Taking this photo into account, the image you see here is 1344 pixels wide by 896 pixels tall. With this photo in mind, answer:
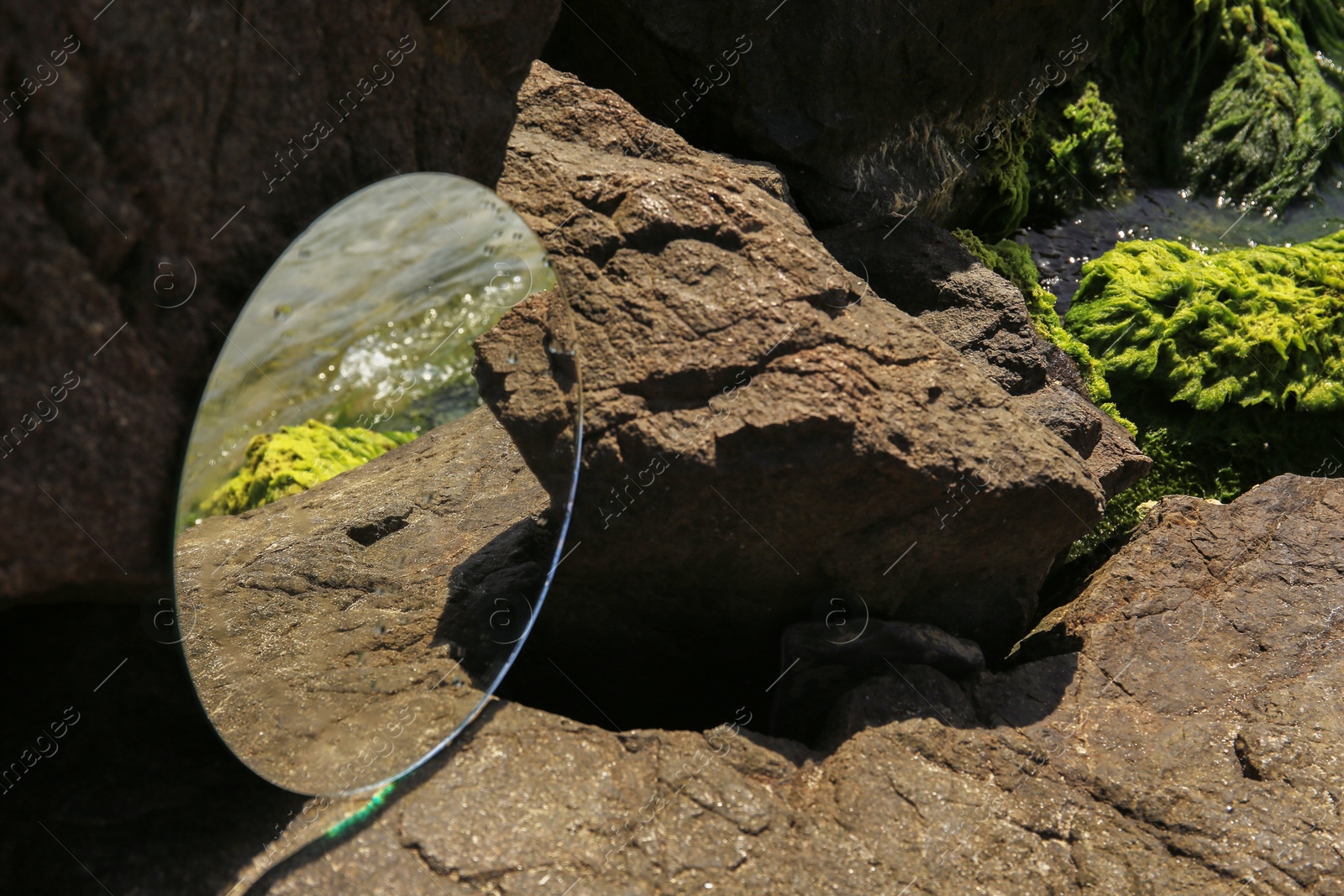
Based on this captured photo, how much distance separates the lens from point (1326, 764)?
9.51ft

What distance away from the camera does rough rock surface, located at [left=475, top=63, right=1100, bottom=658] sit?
9.20 ft

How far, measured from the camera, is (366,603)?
126 inches

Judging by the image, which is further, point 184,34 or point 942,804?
point 942,804

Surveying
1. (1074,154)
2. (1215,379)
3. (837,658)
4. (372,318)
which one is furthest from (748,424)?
(1074,154)

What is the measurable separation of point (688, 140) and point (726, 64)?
1.18ft

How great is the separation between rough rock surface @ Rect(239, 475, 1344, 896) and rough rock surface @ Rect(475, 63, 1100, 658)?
41 centimetres

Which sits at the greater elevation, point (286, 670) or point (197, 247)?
point (197, 247)

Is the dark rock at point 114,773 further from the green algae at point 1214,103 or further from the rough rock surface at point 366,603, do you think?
the green algae at point 1214,103

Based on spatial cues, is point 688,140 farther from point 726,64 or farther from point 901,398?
point 901,398

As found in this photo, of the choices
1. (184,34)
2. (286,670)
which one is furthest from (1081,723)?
(184,34)

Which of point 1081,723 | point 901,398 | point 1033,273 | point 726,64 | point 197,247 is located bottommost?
point 1033,273

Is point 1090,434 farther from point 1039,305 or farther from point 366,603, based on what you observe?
point 366,603

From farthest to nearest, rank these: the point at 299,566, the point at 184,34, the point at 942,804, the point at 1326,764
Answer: the point at 299,566, the point at 1326,764, the point at 942,804, the point at 184,34

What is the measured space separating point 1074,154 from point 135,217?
6.39 m
